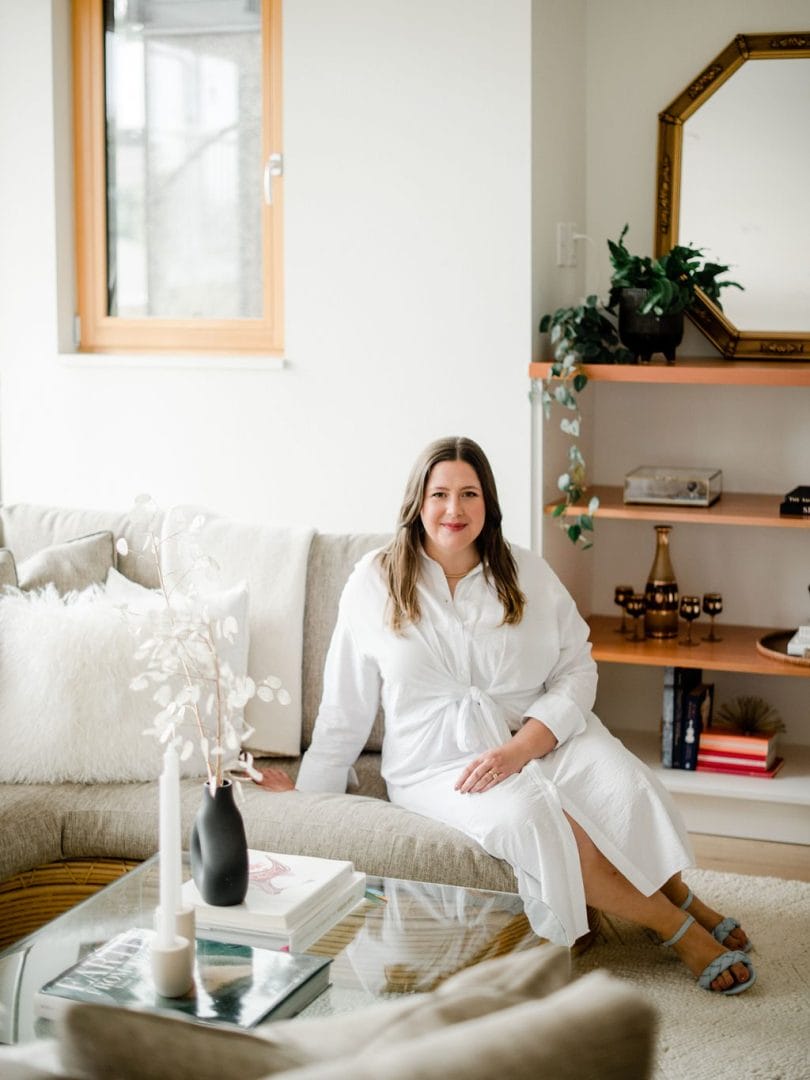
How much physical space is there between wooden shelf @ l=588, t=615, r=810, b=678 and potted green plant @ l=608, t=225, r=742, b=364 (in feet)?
2.52

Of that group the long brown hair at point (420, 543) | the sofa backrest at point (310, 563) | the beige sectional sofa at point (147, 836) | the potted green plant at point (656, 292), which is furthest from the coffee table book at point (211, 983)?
the potted green plant at point (656, 292)

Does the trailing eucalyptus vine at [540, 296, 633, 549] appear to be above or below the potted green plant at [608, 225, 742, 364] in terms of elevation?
below

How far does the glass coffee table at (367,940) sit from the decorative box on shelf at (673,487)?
1.66 m

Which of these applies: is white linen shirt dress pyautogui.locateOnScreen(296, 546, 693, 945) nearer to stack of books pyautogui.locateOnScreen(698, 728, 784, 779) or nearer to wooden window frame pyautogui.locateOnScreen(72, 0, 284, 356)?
stack of books pyautogui.locateOnScreen(698, 728, 784, 779)

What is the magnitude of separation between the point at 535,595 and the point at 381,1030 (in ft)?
6.70

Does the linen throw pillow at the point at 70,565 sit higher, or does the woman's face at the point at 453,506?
the woman's face at the point at 453,506

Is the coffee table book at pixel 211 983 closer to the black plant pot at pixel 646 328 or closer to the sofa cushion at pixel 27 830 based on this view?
the sofa cushion at pixel 27 830

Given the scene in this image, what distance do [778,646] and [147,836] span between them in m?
1.80

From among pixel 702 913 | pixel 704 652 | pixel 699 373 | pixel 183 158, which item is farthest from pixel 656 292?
pixel 702 913

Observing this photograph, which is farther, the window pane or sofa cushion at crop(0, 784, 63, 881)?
the window pane

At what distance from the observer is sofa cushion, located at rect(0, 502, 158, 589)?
3490 mm

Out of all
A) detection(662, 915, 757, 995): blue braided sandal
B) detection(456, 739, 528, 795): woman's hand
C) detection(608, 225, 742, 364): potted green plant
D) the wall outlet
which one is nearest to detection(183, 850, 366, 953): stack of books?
detection(456, 739, 528, 795): woman's hand

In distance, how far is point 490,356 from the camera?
372 cm

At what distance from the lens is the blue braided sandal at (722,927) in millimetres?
2980
